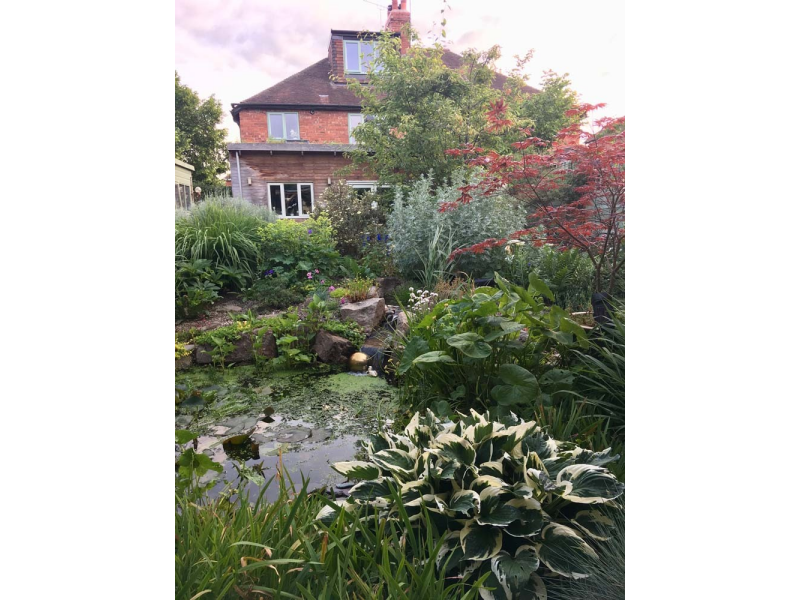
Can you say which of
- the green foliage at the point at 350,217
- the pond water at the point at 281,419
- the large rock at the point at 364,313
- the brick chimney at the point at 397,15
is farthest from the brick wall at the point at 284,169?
the pond water at the point at 281,419

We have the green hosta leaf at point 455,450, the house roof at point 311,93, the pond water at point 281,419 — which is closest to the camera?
the green hosta leaf at point 455,450

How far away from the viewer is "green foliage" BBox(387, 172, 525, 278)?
5.66 meters

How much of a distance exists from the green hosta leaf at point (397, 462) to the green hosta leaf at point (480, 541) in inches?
9.6

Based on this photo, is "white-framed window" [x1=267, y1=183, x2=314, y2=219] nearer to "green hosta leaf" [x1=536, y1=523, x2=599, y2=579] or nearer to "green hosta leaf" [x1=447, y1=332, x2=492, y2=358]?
"green hosta leaf" [x1=447, y1=332, x2=492, y2=358]

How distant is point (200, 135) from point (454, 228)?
1637 centimetres

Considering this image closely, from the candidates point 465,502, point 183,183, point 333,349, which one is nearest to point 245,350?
point 333,349

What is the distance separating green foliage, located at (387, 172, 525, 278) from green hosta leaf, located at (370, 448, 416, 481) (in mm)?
4138

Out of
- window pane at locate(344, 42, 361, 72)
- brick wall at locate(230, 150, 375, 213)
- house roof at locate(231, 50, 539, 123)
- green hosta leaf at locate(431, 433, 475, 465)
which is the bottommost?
green hosta leaf at locate(431, 433, 475, 465)

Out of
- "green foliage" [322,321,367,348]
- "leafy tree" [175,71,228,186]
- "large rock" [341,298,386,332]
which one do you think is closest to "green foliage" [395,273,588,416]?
"green foliage" [322,321,367,348]

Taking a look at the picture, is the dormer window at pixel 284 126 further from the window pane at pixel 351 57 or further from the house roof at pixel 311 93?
the window pane at pixel 351 57

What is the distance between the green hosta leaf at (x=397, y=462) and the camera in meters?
1.42

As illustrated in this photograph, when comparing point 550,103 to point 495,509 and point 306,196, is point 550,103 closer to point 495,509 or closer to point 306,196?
point 306,196
